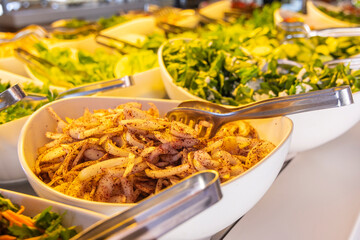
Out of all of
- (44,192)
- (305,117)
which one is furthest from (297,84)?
(44,192)

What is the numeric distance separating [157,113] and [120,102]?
0.15 m

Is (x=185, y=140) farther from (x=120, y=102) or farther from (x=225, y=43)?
(x=225, y=43)

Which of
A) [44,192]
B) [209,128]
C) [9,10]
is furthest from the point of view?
[9,10]

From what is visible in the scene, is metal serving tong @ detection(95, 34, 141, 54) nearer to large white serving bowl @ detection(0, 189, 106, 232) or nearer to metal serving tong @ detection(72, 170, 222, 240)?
large white serving bowl @ detection(0, 189, 106, 232)

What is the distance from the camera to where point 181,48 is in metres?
1.37

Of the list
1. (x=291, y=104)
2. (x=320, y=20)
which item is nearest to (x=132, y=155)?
(x=291, y=104)

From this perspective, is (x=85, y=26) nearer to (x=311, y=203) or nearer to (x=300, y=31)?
(x=300, y=31)

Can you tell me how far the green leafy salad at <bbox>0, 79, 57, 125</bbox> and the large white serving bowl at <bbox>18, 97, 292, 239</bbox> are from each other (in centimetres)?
12

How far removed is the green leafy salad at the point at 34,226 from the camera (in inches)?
22.4

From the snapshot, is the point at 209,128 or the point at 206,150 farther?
the point at 209,128

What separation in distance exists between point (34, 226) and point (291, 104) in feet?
1.90

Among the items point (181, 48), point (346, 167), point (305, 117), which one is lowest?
point (346, 167)

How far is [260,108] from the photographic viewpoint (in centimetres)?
82

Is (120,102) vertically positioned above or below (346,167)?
above
